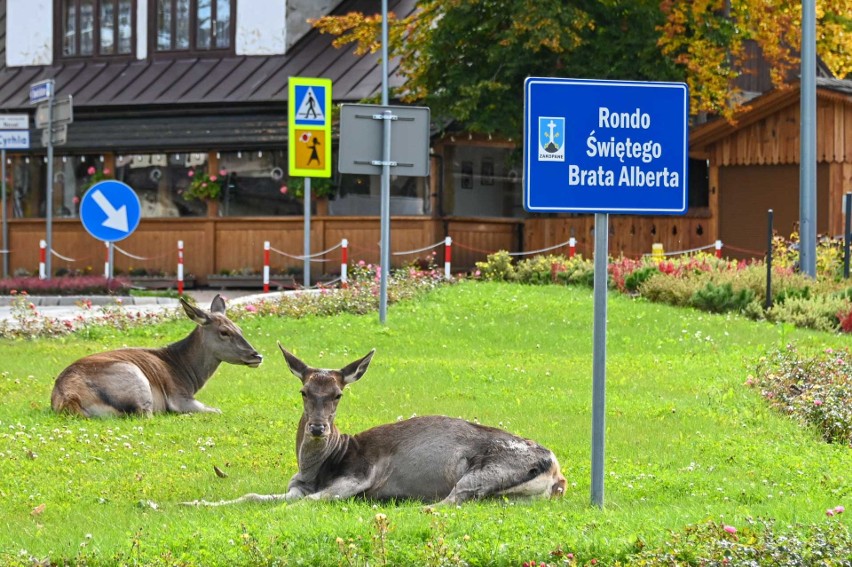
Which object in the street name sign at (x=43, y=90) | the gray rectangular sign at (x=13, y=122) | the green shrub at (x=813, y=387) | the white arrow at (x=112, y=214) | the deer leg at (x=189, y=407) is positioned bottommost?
the deer leg at (x=189, y=407)

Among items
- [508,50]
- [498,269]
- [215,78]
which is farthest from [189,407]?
[215,78]

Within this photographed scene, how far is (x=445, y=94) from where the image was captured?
34.2 meters

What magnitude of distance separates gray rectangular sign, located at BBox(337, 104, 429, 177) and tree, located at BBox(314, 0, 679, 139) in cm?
1263

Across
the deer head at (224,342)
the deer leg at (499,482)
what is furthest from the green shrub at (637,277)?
the deer leg at (499,482)

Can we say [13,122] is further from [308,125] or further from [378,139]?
[378,139]

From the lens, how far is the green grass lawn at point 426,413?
7602mm

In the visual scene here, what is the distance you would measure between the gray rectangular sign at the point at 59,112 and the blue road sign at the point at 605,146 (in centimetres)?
2026

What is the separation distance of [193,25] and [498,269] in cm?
1535

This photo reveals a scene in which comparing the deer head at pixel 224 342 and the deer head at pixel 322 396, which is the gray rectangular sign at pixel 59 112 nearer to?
the deer head at pixel 224 342

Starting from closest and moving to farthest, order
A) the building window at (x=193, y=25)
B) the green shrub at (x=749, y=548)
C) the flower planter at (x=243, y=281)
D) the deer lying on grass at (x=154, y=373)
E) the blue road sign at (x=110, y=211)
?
the green shrub at (x=749, y=548), the deer lying on grass at (x=154, y=373), the blue road sign at (x=110, y=211), the flower planter at (x=243, y=281), the building window at (x=193, y=25)

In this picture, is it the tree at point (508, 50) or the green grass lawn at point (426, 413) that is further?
the tree at point (508, 50)

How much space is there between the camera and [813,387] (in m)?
13.6

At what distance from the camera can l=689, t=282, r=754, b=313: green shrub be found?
23.0 meters

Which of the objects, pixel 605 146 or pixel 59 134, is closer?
pixel 605 146
